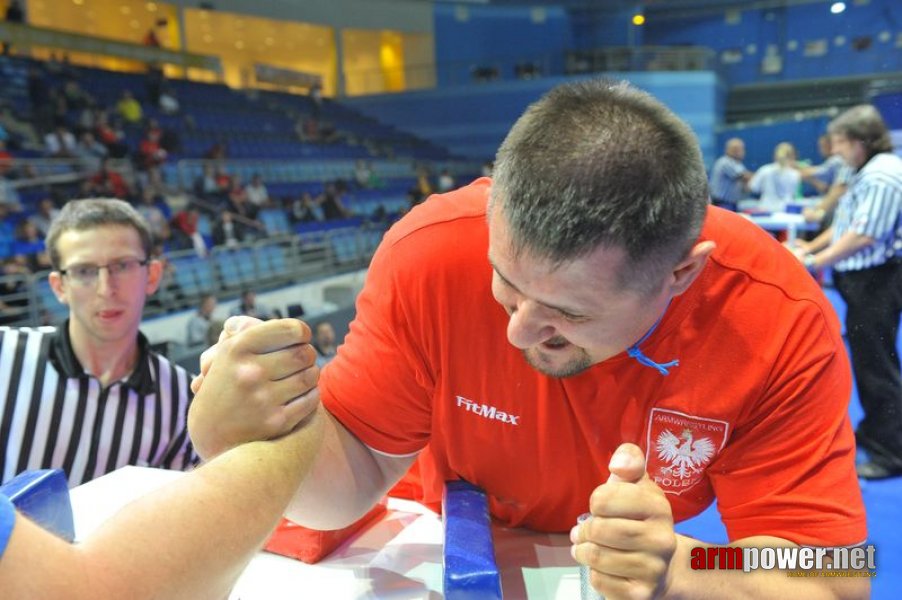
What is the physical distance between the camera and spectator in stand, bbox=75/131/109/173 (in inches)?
247

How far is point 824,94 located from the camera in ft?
17.8

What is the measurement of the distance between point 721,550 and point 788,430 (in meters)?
0.18

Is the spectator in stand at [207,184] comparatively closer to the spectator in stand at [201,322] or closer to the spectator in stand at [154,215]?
the spectator in stand at [154,215]

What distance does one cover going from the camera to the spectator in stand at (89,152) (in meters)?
6.29

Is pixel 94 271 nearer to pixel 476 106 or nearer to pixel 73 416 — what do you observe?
pixel 73 416

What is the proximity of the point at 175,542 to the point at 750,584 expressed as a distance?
2.20ft

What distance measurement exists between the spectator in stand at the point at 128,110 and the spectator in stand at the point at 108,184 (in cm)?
238

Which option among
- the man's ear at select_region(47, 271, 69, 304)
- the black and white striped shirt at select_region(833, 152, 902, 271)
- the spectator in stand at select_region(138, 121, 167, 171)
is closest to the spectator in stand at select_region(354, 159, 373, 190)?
the spectator in stand at select_region(138, 121, 167, 171)

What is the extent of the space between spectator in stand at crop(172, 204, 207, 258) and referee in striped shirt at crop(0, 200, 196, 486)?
12.3 ft

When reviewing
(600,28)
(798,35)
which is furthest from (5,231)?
(600,28)

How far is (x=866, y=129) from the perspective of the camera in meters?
2.50

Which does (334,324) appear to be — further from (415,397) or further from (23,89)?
(23,89)

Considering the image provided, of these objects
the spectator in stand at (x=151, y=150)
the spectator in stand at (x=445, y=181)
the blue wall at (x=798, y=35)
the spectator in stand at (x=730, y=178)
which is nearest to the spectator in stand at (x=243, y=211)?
the spectator in stand at (x=151, y=150)

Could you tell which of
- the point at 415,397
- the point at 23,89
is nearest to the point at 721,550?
the point at 415,397
